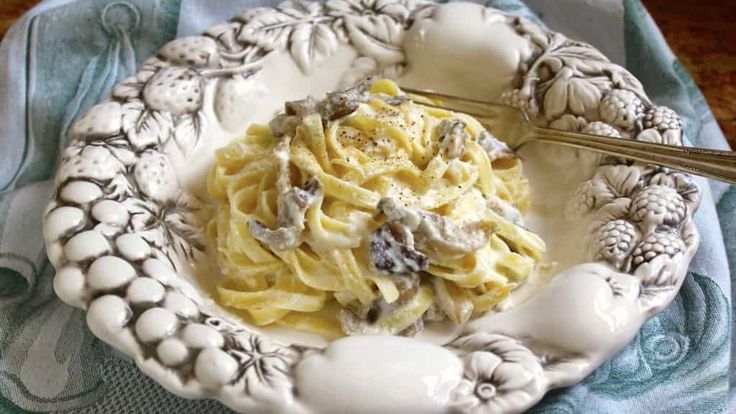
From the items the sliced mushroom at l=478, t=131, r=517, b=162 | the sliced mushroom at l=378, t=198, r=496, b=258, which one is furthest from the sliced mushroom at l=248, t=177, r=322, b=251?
the sliced mushroom at l=478, t=131, r=517, b=162

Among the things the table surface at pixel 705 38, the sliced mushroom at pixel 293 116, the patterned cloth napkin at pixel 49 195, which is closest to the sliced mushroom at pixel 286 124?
the sliced mushroom at pixel 293 116

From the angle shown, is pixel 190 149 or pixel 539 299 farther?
pixel 190 149

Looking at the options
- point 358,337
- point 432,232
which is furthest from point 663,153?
point 358,337

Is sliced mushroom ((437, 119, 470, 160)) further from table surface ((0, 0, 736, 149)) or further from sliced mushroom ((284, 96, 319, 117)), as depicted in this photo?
table surface ((0, 0, 736, 149))

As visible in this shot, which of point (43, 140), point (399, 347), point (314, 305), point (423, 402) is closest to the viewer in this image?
point (423, 402)

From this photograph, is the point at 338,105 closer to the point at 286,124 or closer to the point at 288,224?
the point at 286,124

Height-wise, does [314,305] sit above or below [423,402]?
below

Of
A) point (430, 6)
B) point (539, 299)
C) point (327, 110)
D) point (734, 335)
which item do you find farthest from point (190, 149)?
point (734, 335)

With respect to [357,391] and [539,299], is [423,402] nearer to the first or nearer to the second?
[357,391]
